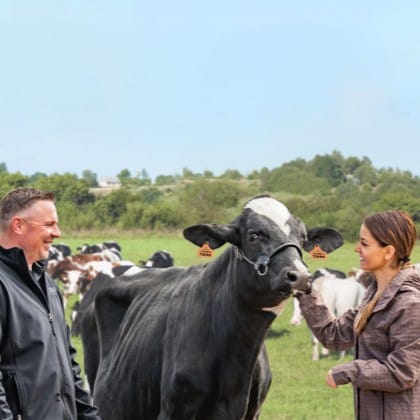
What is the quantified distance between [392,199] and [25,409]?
41.8 m

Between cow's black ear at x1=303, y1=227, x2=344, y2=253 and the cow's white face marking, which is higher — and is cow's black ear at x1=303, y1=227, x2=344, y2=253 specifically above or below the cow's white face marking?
below

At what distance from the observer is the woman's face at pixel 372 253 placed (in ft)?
12.8

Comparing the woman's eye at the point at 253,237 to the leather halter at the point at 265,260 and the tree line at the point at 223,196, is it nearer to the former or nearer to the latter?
the leather halter at the point at 265,260

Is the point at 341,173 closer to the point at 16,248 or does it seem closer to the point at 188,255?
the point at 188,255

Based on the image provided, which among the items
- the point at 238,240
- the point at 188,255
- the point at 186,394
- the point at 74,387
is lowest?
the point at 188,255

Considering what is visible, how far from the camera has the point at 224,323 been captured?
16.9 feet

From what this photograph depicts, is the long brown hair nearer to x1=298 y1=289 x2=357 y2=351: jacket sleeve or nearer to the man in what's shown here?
x1=298 y1=289 x2=357 y2=351: jacket sleeve

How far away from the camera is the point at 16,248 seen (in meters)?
3.48

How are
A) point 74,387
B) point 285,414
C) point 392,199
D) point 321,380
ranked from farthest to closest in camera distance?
point 392,199
point 321,380
point 285,414
point 74,387

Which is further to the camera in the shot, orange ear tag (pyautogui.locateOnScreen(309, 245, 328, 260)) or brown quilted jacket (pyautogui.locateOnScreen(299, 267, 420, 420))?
orange ear tag (pyautogui.locateOnScreen(309, 245, 328, 260))

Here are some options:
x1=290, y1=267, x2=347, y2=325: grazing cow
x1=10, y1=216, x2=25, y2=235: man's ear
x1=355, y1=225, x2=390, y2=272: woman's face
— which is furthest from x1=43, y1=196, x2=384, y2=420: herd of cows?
x1=290, y1=267, x2=347, y2=325: grazing cow

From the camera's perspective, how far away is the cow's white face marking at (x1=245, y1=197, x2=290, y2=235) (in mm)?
4938

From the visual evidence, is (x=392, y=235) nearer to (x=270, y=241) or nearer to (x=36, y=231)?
(x=270, y=241)

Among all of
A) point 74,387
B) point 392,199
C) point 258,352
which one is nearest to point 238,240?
point 258,352
